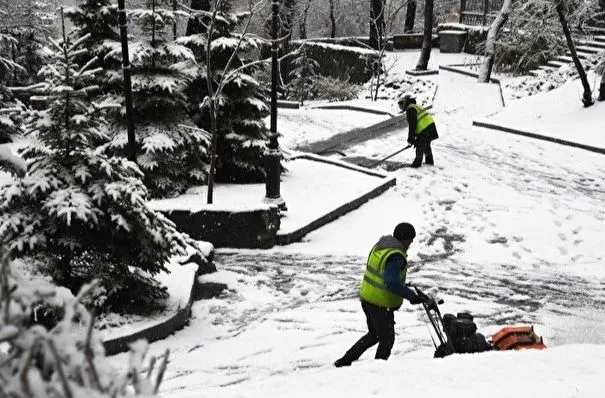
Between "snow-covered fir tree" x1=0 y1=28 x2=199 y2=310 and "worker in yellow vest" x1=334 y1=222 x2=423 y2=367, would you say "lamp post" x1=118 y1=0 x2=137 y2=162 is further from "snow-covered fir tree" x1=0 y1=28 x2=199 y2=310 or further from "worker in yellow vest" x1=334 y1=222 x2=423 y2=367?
"worker in yellow vest" x1=334 y1=222 x2=423 y2=367

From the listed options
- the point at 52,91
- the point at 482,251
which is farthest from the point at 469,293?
the point at 52,91

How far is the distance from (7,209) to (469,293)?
19.2 feet

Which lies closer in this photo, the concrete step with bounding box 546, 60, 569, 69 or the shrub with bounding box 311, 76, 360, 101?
the concrete step with bounding box 546, 60, 569, 69

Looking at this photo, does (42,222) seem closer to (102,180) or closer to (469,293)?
(102,180)

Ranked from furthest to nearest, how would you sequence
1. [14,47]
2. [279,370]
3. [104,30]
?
1. [14,47]
2. [104,30]
3. [279,370]

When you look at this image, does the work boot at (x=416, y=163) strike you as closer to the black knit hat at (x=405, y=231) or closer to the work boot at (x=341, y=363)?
the black knit hat at (x=405, y=231)

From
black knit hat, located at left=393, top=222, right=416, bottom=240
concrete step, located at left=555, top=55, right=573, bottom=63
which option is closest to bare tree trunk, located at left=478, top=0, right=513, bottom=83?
concrete step, located at left=555, top=55, right=573, bottom=63

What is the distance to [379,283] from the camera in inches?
243

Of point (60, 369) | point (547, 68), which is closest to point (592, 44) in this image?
point (547, 68)

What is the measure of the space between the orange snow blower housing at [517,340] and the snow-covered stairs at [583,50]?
22.4 meters

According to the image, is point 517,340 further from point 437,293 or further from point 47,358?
point 47,358

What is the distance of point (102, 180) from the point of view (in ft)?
23.4

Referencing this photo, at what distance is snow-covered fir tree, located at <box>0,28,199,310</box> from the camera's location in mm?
6770

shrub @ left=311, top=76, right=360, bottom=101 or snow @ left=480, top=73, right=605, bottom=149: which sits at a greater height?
snow @ left=480, top=73, right=605, bottom=149
